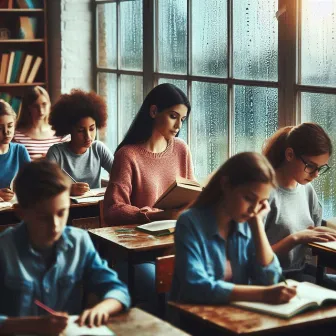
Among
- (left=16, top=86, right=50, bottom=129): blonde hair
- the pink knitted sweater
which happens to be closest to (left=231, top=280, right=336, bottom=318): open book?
the pink knitted sweater

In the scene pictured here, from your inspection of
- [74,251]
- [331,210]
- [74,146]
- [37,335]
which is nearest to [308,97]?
[331,210]

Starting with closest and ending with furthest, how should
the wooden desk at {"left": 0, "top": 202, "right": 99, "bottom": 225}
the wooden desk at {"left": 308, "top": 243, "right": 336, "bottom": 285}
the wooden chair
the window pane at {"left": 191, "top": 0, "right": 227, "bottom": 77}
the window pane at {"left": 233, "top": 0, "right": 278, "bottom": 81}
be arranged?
the wooden chair → the wooden desk at {"left": 308, "top": 243, "right": 336, "bottom": 285} → the window pane at {"left": 233, "top": 0, "right": 278, "bottom": 81} → the wooden desk at {"left": 0, "top": 202, "right": 99, "bottom": 225} → the window pane at {"left": 191, "top": 0, "right": 227, "bottom": 77}

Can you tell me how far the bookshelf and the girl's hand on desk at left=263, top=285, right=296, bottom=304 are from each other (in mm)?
4714

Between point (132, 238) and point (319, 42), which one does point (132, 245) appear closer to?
point (132, 238)

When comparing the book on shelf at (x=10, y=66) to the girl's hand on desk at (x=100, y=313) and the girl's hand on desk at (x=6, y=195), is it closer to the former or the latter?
the girl's hand on desk at (x=6, y=195)

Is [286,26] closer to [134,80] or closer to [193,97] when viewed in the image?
[193,97]

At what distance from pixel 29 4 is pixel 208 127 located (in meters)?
2.47

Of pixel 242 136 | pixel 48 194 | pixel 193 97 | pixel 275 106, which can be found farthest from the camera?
pixel 193 97

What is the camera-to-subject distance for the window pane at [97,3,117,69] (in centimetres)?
664

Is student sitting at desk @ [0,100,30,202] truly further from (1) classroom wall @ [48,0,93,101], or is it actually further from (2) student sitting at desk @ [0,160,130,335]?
(2) student sitting at desk @ [0,160,130,335]

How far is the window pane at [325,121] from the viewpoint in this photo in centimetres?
432

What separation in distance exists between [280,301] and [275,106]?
2.16m

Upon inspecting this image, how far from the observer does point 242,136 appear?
5.02 m

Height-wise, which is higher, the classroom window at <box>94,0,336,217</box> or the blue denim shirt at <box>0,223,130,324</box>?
the classroom window at <box>94,0,336,217</box>
